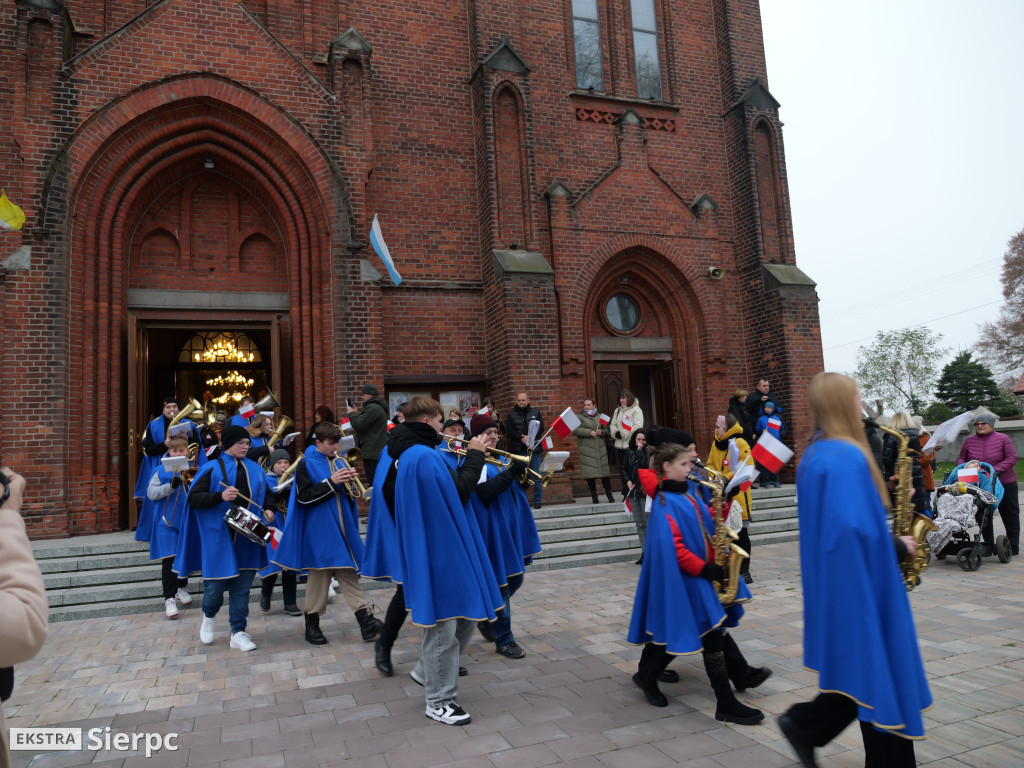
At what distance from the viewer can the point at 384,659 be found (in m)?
5.03

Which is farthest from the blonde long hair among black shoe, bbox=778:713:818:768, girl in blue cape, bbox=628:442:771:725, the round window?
the round window

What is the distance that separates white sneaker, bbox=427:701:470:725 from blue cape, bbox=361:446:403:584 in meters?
0.92

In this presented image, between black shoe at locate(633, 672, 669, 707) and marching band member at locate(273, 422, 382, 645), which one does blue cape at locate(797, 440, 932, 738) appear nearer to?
black shoe at locate(633, 672, 669, 707)

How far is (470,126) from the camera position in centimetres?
1336

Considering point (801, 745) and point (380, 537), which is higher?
point (380, 537)

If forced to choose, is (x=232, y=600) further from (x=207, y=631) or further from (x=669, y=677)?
(x=669, y=677)

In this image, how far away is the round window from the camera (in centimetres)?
1467

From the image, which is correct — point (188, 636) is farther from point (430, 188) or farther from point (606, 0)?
point (606, 0)

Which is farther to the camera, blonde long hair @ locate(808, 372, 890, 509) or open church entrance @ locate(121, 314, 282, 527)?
open church entrance @ locate(121, 314, 282, 527)

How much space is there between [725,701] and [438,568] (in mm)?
1854

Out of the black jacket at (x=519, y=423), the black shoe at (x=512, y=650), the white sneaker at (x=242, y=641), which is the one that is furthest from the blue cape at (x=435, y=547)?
the black jacket at (x=519, y=423)

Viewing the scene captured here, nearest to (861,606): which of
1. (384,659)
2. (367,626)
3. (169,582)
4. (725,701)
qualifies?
(725,701)

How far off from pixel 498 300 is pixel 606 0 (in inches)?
309

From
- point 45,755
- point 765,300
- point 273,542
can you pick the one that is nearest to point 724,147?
point 765,300
